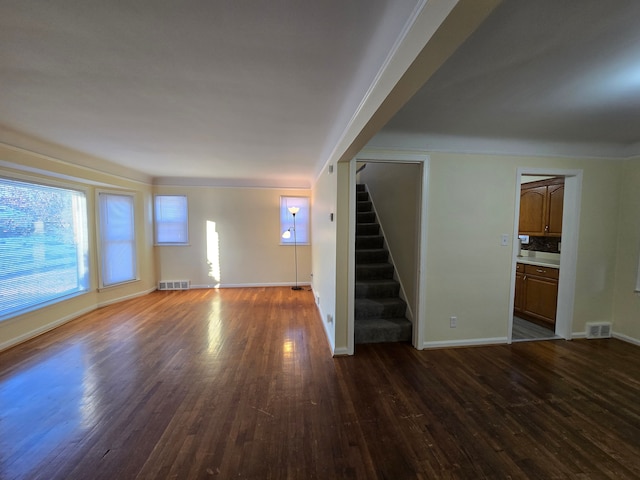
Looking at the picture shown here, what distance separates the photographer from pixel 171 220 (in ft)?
18.1

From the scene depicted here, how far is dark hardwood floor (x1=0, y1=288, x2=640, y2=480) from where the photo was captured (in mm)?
1531

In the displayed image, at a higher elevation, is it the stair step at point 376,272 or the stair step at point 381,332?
the stair step at point 376,272

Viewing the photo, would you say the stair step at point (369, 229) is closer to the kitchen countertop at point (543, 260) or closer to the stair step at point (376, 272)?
the stair step at point (376, 272)

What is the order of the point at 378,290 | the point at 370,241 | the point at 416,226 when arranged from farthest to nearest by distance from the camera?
the point at 370,241 < the point at 378,290 < the point at 416,226

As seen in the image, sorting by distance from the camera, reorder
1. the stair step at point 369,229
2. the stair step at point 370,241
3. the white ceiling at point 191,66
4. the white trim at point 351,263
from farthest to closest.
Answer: the stair step at point 369,229, the stair step at point 370,241, the white trim at point 351,263, the white ceiling at point 191,66

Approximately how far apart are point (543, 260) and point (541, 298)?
76 cm

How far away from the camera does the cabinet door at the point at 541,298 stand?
11.4 ft

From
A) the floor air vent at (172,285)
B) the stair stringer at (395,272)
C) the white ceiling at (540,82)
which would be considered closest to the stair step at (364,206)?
the stair stringer at (395,272)

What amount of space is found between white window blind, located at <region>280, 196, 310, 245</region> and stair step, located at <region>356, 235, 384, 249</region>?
1.88 m

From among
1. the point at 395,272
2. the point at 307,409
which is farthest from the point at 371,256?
the point at 307,409

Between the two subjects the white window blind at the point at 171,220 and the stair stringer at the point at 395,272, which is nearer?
the stair stringer at the point at 395,272

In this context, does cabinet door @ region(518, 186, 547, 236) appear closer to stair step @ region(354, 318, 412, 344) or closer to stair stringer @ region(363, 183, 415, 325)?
stair stringer @ region(363, 183, 415, 325)

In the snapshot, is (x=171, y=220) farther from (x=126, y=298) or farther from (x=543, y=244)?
(x=543, y=244)

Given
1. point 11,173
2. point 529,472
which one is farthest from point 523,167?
point 11,173
